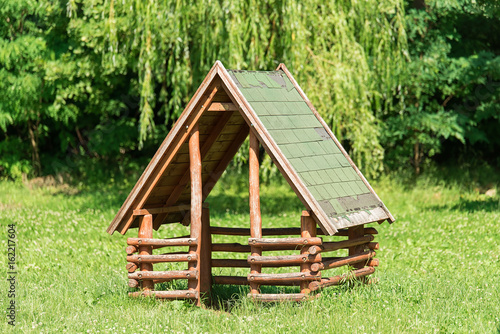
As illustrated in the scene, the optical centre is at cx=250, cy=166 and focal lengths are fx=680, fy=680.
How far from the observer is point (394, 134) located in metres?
19.0

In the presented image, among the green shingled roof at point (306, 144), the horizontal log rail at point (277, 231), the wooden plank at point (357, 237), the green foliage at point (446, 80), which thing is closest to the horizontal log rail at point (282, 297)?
the green shingled roof at point (306, 144)

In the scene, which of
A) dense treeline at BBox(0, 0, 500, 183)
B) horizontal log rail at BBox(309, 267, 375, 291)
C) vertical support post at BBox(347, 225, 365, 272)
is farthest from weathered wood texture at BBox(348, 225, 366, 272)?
dense treeline at BBox(0, 0, 500, 183)

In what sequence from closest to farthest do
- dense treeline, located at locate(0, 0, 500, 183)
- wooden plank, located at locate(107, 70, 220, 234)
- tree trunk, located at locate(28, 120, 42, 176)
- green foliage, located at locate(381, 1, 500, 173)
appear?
wooden plank, located at locate(107, 70, 220, 234) < dense treeline, located at locate(0, 0, 500, 183) < green foliage, located at locate(381, 1, 500, 173) < tree trunk, located at locate(28, 120, 42, 176)

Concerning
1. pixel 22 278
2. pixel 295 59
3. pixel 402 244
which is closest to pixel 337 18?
pixel 295 59

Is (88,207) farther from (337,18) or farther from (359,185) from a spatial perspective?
(359,185)

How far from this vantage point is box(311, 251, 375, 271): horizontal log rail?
21.9 feet

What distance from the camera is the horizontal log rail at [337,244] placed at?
6609 millimetres

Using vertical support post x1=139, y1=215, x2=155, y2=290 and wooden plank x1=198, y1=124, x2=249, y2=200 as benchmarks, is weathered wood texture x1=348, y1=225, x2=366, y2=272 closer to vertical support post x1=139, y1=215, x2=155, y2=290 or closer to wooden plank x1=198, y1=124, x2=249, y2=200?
wooden plank x1=198, y1=124, x2=249, y2=200

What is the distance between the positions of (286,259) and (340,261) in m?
0.73

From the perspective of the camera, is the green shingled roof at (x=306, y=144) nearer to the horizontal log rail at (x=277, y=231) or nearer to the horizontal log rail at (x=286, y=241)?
the horizontal log rail at (x=286, y=241)

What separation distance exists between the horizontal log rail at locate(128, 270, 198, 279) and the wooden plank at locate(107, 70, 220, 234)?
0.54 meters

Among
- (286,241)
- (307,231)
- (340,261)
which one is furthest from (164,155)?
(340,261)

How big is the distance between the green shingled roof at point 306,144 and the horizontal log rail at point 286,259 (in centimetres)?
48

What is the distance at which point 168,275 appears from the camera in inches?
280
